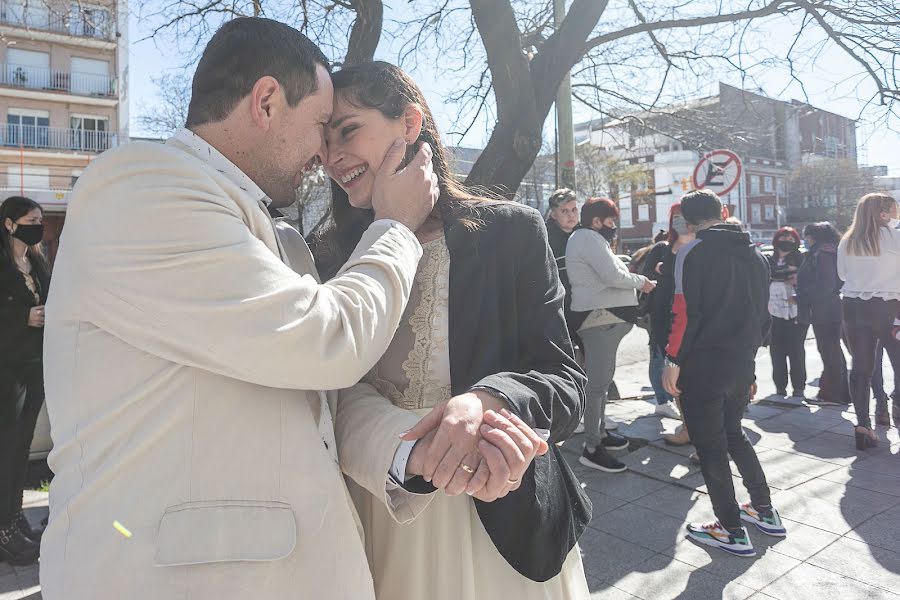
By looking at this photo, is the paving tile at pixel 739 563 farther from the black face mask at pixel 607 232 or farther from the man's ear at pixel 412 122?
the man's ear at pixel 412 122

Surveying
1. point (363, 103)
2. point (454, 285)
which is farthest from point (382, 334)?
point (363, 103)

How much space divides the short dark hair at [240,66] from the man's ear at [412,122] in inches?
15.6

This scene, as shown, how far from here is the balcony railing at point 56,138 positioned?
108ft

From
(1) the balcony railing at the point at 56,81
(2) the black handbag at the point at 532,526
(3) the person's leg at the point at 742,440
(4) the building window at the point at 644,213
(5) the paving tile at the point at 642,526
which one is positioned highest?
(1) the balcony railing at the point at 56,81

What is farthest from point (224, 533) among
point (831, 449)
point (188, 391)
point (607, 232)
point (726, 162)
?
point (726, 162)

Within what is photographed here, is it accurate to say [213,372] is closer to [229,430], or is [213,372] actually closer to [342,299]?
[229,430]

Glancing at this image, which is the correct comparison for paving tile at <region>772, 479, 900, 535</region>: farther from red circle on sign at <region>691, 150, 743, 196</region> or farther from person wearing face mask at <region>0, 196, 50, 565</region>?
person wearing face mask at <region>0, 196, 50, 565</region>

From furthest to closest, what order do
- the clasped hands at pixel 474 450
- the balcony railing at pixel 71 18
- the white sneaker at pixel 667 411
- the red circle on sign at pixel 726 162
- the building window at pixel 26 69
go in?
the building window at pixel 26 69 → the red circle on sign at pixel 726 162 → the white sneaker at pixel 667 411 → the balcony railing at pixel 71 18 → the clasped hands at pixel 474 450

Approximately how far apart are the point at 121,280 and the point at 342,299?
352 mm

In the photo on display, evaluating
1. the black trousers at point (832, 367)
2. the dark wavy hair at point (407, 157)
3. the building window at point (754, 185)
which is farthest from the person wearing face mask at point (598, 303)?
the building window at point (754, 185)

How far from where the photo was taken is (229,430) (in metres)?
1.09

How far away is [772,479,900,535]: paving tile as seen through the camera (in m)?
4.04

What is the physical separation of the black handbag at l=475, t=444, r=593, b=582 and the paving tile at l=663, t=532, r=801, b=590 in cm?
242

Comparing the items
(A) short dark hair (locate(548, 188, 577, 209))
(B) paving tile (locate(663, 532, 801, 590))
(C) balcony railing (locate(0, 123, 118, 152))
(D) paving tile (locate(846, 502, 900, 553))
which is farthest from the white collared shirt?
(C) balcony railing (locate(0, 123, 118, 152))
